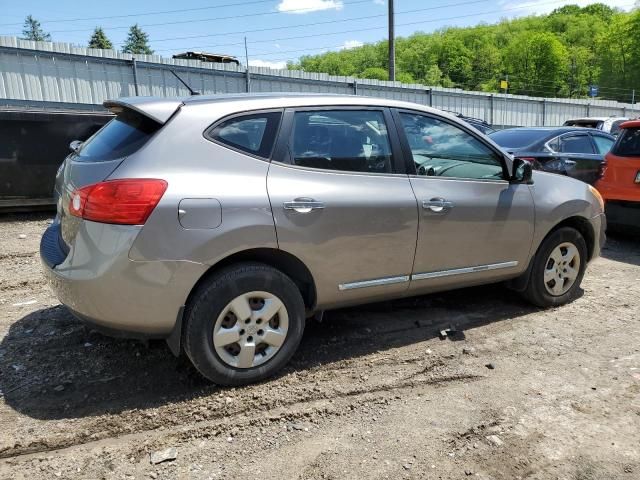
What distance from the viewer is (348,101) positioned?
3637 millimetres

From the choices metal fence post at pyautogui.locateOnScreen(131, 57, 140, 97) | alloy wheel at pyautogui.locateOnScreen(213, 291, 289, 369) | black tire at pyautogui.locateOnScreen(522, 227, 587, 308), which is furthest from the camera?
metal fence post at pyautogui.locateOnScreen(131, 57, 140, 97)

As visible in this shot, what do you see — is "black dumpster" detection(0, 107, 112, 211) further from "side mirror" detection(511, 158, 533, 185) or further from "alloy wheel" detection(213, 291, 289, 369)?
"side mirror" detection(511, 158, 533, 185)

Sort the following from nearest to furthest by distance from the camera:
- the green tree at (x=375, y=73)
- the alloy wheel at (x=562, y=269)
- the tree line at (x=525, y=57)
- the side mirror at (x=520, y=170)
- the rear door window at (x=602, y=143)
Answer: the side mirror at (x=520, y=170)
the alloy wheel at (x=562, y=269)
the rear door window at (x=602, y=143)
the tree line at (x=525, y=57)
the green tree at (x=375, y=73)

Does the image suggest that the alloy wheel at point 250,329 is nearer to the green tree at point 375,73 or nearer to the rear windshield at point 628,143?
the rear windshield at point 628,143

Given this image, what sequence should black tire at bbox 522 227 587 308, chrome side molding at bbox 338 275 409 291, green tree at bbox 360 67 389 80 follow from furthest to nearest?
green tree at bbox 360 67 389 80, black tire at bbox 522 227 587 308, chrome side molding at bbox 338 275 409 291

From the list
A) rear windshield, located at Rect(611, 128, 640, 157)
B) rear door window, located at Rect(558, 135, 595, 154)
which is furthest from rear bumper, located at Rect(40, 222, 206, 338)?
rear door window, located at Rect(558, 135, 595, 154)

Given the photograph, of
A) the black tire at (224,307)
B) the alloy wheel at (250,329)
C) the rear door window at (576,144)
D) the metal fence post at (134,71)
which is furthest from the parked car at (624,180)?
the metal fence post at (134,71)

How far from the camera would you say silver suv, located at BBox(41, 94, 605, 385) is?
2855 millimetres

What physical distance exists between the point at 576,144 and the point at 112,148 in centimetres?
768

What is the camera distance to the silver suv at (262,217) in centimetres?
286

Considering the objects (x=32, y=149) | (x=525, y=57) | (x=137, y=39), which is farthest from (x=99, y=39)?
(x=32, y=149)

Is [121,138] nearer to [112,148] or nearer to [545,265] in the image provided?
[112,148]

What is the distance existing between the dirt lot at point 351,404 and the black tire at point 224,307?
5.0 inches

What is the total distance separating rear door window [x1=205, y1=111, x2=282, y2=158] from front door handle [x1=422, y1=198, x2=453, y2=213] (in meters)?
1.18
